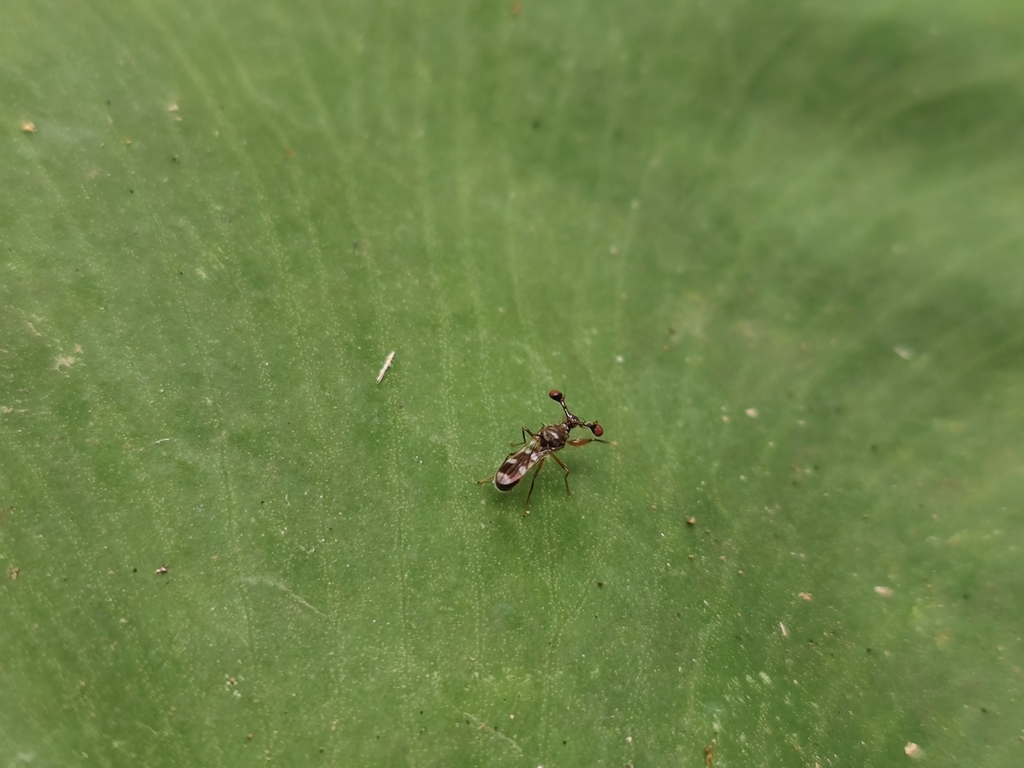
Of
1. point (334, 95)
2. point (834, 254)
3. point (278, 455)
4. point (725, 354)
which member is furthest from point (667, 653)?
point (334, 95)

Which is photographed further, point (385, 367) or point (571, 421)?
point (571, 421)

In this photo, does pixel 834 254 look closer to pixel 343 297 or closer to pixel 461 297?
pixel 461 297

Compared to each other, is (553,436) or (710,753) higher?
(553,436)

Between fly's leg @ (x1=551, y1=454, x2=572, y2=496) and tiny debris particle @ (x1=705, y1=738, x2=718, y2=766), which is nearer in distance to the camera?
tiny debris particle @ (x1=705, y1=738, x2=718, y2=766)

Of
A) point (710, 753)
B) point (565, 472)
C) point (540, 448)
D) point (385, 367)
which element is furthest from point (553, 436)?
point (710, 753)

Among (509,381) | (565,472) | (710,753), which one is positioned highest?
(509,381)

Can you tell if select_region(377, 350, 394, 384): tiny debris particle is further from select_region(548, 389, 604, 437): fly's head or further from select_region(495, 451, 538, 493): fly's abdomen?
select_region(548, 389, 604, 437): fly's head

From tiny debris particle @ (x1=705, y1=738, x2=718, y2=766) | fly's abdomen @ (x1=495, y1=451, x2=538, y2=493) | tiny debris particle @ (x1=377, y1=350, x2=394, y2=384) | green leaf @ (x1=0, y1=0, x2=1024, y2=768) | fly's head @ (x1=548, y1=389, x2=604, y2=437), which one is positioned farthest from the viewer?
fly's head @ (x1=548, y1=389, x2=604, y2=437)

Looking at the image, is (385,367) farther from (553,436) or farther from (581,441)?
(581,441)

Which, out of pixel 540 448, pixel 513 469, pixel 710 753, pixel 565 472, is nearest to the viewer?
pixel 710 753

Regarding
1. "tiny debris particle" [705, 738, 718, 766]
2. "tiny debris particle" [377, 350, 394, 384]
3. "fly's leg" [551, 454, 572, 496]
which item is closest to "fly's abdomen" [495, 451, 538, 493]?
"fly's leg" [551, 454, 572, 496]
